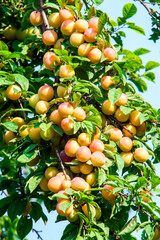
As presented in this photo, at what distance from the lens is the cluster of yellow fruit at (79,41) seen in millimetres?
1944

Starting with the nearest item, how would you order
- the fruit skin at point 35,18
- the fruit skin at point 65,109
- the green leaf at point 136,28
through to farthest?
1. the fruit skin at point 65,109
2. the fruit skin at point 35,18
3. the green leaf at point 136,28

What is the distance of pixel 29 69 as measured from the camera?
7.66 feet

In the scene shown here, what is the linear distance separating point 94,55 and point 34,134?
0.54 meters

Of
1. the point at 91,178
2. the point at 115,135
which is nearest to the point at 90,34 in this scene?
the point at 115,135

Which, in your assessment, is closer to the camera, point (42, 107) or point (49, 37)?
point (42, 107)

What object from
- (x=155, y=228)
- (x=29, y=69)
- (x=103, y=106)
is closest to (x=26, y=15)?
(x=29, y=69)

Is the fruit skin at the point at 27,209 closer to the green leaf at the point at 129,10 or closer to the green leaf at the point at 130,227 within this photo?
the green leaf at the point at 130,227

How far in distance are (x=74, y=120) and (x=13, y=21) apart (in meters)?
1.53

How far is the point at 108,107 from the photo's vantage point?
2.00 meters

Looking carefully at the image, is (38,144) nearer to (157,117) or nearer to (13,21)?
(157,117)

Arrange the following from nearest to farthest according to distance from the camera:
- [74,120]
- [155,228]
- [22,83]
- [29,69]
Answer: [155,228] < [74,120] < [22,83] < [29,69]

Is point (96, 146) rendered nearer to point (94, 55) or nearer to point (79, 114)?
point (79, 114)

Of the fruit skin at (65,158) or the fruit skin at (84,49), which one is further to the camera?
the fruit skin at (84,49)

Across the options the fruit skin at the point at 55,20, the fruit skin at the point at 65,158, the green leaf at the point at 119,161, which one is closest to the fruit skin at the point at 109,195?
the green leaf at the point at 119,161
